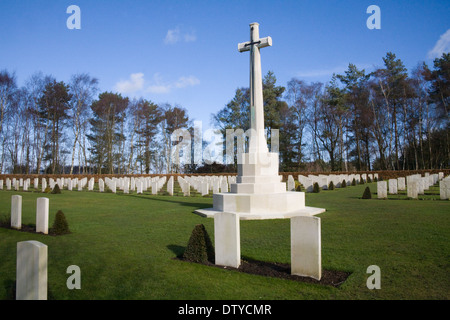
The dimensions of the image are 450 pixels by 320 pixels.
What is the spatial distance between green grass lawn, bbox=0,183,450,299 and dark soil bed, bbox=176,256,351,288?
13 centimetres

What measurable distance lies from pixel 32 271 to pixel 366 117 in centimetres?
3742

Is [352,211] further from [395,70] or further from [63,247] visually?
[395,70]

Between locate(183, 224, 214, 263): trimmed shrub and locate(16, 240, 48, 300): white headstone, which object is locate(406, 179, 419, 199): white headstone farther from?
locate(16, 240, 48, 300): white headstone

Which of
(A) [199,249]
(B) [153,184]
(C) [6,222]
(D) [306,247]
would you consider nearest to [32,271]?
(A) [199,249]

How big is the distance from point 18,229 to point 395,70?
38.9m

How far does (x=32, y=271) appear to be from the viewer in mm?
2795

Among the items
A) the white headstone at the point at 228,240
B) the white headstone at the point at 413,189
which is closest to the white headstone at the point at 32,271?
the white headstone at the point at 228,240

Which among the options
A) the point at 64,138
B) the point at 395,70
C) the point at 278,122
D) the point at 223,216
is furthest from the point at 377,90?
the point at 64,138

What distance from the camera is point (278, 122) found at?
121 ft

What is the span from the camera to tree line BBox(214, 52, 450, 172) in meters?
32.1

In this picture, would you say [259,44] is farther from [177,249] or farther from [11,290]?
[11,290]

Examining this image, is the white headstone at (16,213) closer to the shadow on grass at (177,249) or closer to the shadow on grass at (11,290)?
the shadow on grass at (11,290)

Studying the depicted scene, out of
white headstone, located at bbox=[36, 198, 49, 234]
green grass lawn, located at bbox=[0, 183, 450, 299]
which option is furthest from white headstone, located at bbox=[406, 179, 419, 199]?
white headstone, located at bbox=[36, 198, 49, 234]

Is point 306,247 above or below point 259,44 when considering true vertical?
below
